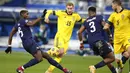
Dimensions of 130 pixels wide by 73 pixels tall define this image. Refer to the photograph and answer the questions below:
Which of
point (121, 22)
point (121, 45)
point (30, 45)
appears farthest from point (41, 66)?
point (121, 22)

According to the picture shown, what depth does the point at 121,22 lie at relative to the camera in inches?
602

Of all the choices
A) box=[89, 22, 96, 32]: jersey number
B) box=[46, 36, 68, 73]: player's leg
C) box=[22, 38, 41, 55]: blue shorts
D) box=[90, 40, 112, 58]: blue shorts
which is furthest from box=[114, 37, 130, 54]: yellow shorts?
box=[22, 38, 41, 55]: blue shorts

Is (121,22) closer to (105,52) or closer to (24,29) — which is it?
(105,52)

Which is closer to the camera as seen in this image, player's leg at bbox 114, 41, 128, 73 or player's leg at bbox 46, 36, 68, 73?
player's leg at bbox 46, 36, 68, 73

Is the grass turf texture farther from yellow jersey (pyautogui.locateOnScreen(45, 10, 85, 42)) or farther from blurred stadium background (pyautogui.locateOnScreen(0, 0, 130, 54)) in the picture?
blurred stadium background (pyautogui.locateOnScreen(0, 0, 130, 54))

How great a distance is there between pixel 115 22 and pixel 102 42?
1.30 m

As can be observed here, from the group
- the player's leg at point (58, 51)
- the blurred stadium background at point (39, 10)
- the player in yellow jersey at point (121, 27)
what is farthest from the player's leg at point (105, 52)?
Result: the blurred stadium background at point (39, 10)

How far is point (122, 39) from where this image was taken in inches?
612

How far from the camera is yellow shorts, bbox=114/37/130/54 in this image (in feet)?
50.5

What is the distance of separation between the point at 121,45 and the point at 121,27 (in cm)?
70

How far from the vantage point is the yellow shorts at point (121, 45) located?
606 inches

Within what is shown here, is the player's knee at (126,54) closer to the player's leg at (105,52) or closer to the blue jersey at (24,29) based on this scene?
the player's leg at (105,52)

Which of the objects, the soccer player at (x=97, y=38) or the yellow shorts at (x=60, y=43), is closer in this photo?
the soccer player at (x=97, y=38)

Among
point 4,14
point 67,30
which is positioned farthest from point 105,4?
point 67,30
